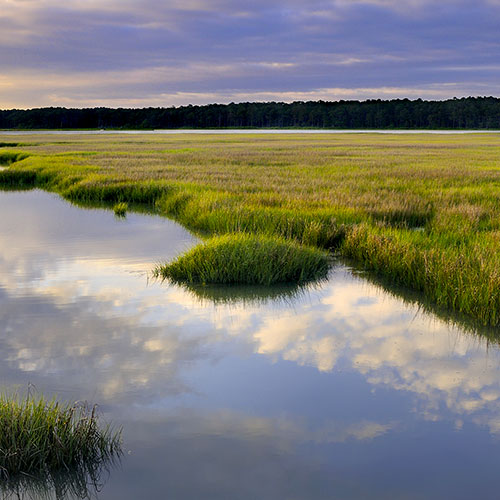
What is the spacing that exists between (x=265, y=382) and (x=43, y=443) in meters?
2.39

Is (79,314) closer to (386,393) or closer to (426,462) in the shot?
(386,393)

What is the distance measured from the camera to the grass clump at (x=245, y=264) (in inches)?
393

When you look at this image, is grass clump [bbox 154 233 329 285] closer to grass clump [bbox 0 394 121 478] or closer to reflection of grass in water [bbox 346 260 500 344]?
reflection of grass in water [bbox 346 260 500 344]

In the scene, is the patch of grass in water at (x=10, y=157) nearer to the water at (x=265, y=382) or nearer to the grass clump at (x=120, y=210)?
the grass clump at (x=120, y=210)

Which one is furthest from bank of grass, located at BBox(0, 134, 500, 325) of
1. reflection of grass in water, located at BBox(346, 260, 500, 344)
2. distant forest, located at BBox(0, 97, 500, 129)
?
distant forest, located at BBox(0, 97, 500, 129)

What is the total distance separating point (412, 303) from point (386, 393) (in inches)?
139

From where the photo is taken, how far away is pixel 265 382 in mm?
6020

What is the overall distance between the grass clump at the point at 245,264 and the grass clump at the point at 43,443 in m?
5.61

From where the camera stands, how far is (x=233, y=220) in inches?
553

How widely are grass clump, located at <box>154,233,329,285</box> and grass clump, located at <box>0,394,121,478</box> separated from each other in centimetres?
561

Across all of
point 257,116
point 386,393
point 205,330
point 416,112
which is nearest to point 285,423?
point 386,393

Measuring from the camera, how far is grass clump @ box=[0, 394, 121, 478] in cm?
422

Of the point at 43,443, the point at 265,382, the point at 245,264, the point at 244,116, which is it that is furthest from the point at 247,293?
the point at 244,116

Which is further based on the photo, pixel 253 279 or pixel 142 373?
pixel 253 279
